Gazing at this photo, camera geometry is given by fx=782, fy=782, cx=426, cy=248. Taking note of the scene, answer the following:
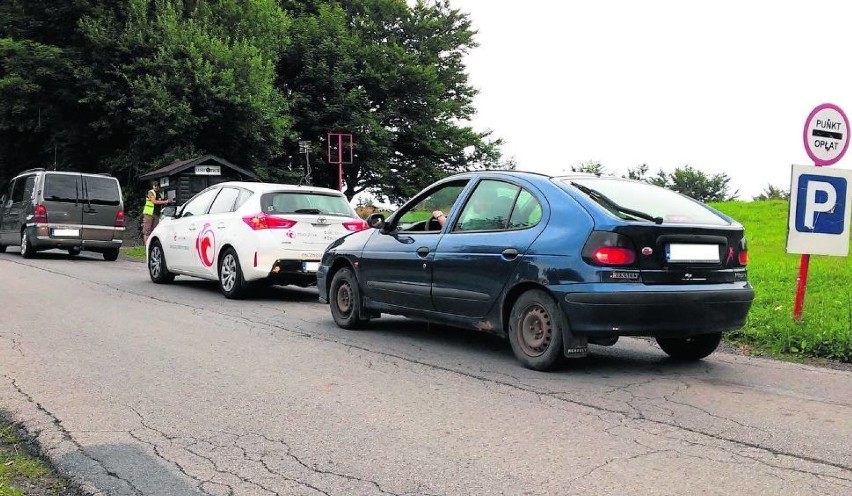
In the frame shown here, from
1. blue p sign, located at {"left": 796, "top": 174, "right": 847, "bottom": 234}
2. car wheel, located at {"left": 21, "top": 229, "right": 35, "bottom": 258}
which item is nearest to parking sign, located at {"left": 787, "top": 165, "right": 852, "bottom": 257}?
blue p sign, located at {"left": 796, "top": 174, "right": 847, "bottom": 234}

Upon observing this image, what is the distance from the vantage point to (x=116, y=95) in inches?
1149

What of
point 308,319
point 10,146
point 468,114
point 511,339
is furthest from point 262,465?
point 468,114

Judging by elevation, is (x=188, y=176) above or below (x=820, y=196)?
above

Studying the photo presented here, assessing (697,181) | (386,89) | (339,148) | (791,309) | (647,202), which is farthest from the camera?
(697,181)

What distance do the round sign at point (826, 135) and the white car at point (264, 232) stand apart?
5.75 metres

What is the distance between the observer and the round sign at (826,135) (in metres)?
7.87

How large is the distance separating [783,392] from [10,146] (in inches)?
1453

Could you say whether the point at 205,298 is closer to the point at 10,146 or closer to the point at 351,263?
the point at 351,263

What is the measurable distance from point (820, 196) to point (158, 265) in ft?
32.1

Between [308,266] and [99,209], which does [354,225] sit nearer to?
[308,266]

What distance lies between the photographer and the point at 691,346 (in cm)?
653

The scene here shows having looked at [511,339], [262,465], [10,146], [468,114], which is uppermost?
[468,114]

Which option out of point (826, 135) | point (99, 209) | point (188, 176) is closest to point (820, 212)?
point (826, 135)

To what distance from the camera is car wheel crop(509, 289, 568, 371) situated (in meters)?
5.70
